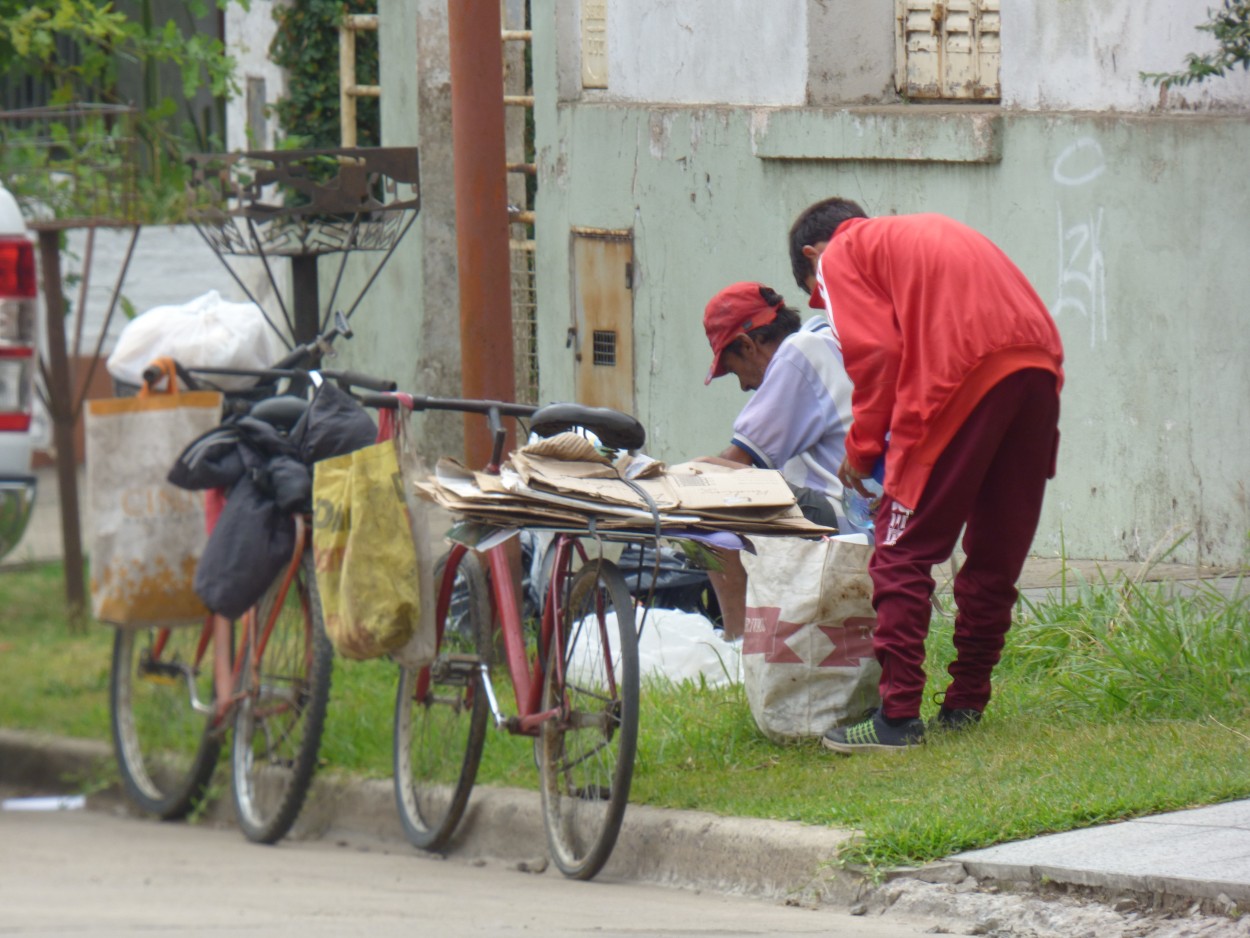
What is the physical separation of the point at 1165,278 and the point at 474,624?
315cm

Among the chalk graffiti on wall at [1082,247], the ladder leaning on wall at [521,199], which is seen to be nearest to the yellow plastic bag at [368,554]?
the chalk graffiti on wall at [1082,247]

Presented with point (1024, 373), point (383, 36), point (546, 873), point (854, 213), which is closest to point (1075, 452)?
point (854, 213)

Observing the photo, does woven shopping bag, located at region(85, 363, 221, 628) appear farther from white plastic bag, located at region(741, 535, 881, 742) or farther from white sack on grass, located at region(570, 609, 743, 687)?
white plastic bag, located at region(741, 535, 881, 742)

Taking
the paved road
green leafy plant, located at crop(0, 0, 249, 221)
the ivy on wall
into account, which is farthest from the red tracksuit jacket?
the ivy on wall

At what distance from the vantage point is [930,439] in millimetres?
5168

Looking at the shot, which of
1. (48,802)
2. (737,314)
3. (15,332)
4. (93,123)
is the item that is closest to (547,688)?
(737,314)

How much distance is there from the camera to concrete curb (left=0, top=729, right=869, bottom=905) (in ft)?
15.3

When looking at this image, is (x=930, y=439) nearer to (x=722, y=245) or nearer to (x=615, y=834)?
(x=615, y=834)

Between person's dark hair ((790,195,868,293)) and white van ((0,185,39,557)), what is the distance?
7.87 feet

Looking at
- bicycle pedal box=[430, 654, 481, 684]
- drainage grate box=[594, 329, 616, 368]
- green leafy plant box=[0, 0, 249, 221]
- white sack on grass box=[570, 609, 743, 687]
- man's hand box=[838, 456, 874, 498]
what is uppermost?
green leafy plant box=[0, 0, 249, 221]

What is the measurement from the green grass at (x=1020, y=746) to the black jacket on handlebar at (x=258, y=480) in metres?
0.71

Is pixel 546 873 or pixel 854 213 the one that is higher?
pixel 854 213

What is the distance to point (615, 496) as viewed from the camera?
16.3 feet

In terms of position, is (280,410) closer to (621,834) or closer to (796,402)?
(796,402)
